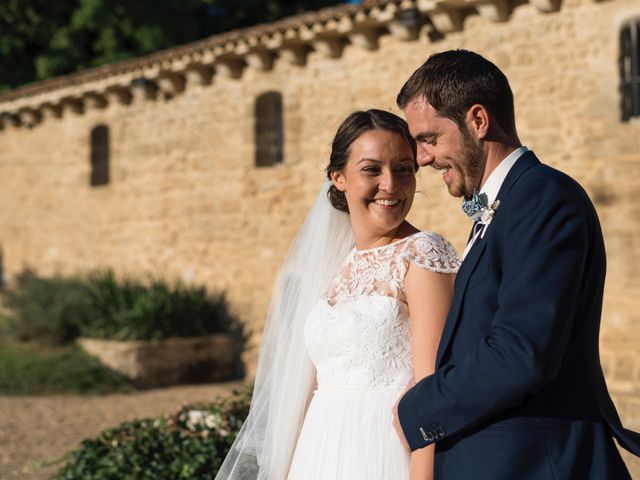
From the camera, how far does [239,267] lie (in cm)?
1105

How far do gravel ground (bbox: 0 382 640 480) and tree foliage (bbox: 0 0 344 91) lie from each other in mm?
9871

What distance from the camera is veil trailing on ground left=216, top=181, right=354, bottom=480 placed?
2.72 meters

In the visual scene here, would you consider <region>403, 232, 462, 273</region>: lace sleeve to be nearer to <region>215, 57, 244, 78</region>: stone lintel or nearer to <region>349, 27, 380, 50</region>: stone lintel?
<region>349, 27, 380, 50</region>: stone lintel

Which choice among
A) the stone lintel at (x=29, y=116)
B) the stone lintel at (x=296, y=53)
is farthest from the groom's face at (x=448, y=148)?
the stone lintel at (x=29, y=116)

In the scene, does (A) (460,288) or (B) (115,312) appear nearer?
(A) (460,288)

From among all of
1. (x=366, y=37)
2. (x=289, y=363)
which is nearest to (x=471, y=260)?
(x=289, y=363)

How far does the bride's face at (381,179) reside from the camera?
251 cm

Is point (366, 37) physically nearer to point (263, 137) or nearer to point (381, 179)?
point (263, 137)

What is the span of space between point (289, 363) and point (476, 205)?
1122 mm

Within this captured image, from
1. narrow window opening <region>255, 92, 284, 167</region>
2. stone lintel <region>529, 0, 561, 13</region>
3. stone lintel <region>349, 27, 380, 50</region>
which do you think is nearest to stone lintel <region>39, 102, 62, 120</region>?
narrow window opening <region>255, 92, 284, 167</region>

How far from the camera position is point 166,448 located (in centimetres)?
518

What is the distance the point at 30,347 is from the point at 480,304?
→ 1014 centimetres

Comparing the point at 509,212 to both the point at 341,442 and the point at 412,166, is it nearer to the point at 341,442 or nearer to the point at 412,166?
the point at 412,166

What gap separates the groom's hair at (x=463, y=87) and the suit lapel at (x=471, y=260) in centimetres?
10
